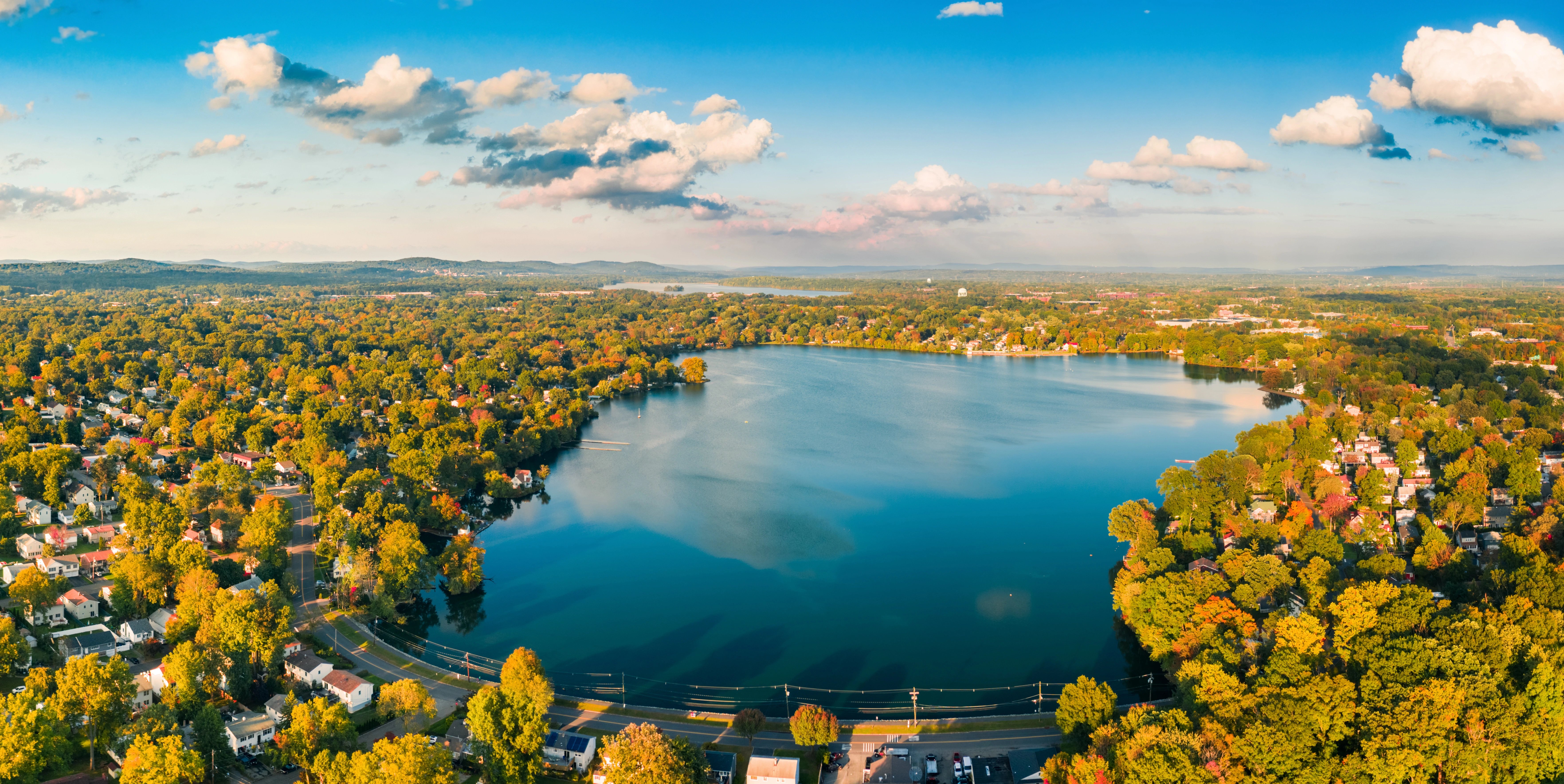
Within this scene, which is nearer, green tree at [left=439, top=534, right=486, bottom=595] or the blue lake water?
green tree at [left=439, top=534, right=486, bottom=595]

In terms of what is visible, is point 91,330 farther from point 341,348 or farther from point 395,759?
point 395,759

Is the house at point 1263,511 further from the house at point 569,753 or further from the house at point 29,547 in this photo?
the house at point 29,547

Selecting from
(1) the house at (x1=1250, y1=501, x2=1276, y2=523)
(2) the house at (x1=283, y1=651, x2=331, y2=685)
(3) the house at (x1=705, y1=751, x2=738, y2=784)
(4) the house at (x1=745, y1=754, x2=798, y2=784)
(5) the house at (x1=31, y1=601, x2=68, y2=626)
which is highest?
(1) the house at (x1=1250, y1=501, x2=1276, y2=523)

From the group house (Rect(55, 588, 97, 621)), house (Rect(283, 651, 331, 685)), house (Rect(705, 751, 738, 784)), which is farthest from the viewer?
house (Rect(55, 588, 97, 621))

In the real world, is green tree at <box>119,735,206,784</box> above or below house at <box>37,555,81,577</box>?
below

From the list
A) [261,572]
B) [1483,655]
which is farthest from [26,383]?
[1483,655]

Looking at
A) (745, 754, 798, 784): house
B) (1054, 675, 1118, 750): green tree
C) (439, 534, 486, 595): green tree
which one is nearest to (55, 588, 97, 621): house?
(439, 534, 486, 595): green tree

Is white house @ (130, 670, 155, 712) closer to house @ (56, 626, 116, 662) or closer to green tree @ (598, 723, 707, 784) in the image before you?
house @ (56, 626, 116, 662)
